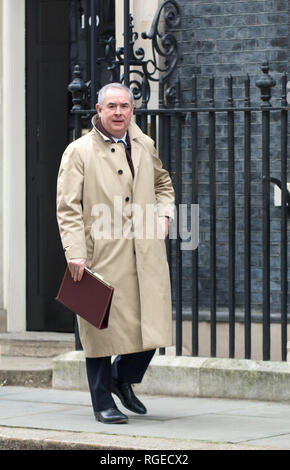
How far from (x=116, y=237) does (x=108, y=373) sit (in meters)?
0.79

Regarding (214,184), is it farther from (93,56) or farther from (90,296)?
(90,296)

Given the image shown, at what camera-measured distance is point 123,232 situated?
7.93 metres

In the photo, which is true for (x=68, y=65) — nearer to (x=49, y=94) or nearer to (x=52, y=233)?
(x=49, y=94)

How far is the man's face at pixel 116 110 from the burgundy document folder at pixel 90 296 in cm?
86

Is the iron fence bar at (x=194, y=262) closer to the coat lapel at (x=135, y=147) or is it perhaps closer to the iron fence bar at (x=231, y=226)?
the iron fence bar at (x=231, y=226)

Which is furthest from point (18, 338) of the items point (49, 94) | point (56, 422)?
point (56, 422)

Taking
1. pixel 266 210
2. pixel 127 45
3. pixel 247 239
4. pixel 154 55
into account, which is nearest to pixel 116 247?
pixel 247 239

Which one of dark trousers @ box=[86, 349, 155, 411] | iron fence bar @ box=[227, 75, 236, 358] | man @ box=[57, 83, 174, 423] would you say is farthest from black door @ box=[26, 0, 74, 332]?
man @ box=[57, 83, 174, 423]

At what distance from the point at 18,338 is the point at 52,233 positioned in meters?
0.96

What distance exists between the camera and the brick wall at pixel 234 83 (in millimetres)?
10023

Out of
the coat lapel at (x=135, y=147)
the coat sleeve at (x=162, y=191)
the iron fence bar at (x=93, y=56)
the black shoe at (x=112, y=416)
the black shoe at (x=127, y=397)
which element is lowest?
the black shoe at (x=112, y=416)

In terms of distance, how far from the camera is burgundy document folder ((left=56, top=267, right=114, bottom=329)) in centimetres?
764

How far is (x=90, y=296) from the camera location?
7.67 m

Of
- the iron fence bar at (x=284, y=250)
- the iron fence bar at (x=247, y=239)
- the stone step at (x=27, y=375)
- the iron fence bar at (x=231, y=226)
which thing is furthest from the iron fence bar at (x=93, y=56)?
the stone step at (x=27, y=375)
